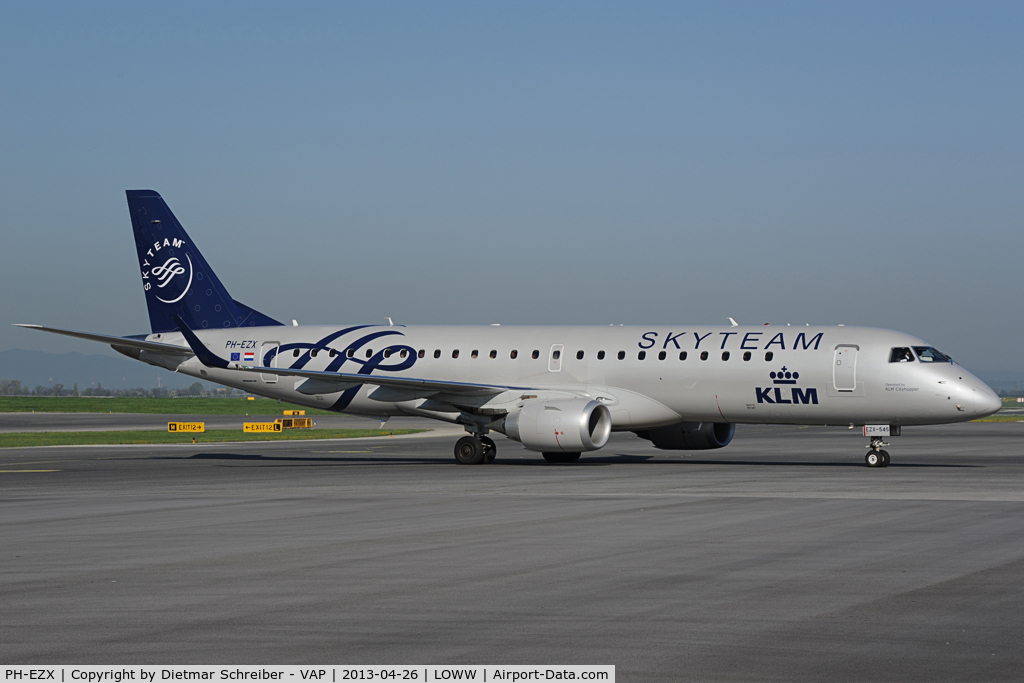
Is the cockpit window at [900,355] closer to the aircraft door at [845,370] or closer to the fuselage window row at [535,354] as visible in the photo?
the aircraft door at [845,370]

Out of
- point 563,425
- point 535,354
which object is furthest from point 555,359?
point 563,425

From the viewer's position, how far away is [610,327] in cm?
3528

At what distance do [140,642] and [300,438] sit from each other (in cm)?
4226

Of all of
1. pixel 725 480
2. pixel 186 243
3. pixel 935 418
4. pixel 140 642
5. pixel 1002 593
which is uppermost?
pixel 186 243

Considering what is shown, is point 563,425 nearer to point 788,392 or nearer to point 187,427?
point 788,392

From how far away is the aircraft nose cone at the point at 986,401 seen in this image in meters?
29.3

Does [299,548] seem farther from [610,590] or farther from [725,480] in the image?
[725,480]

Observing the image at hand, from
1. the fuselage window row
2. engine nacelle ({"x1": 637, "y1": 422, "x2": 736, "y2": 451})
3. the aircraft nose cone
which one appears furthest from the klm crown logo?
the aircraft nose cone

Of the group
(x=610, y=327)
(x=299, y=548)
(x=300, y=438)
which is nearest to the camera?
(x=299, y=548)

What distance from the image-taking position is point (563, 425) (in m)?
31.3

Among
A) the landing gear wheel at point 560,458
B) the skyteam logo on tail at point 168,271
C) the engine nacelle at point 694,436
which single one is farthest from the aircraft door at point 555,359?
the skyteam logo on tail at point 168,271

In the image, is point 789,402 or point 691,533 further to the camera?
point 789,402

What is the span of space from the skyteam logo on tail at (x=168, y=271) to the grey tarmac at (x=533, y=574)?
14.7 meters

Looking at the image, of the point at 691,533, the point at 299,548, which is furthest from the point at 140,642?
the point at 691,533
